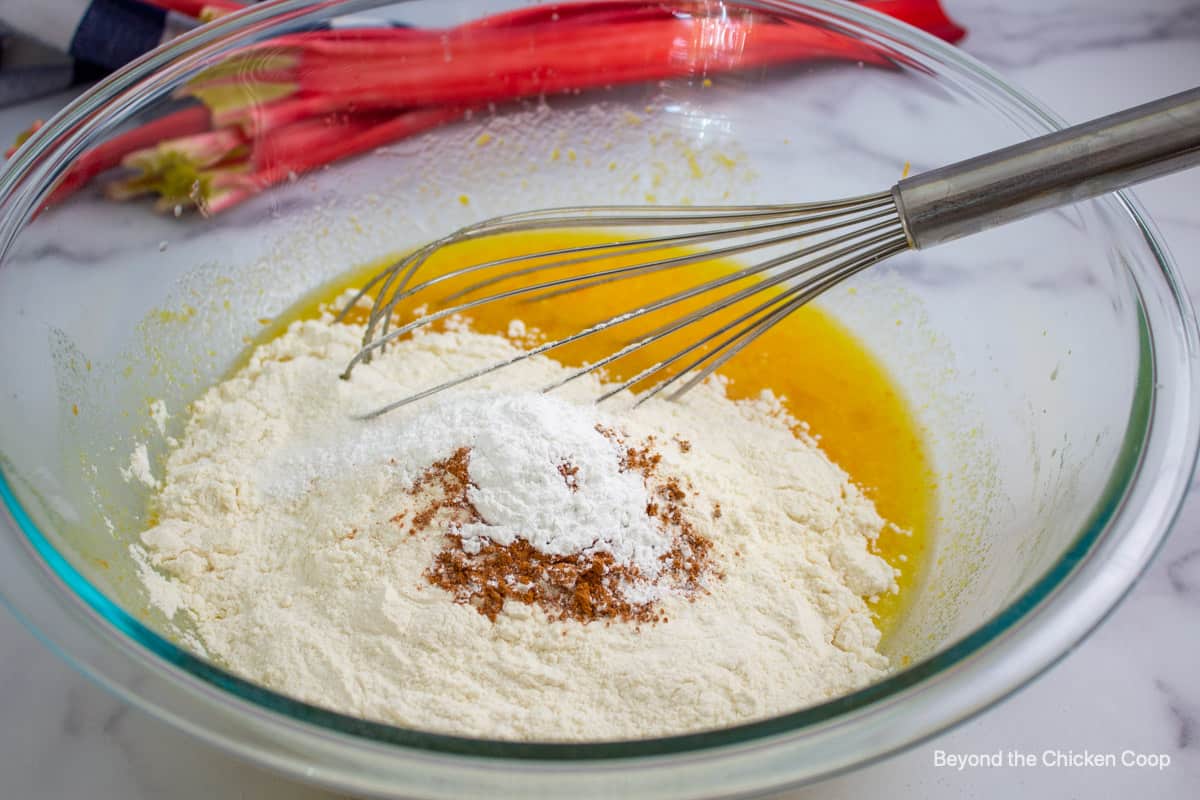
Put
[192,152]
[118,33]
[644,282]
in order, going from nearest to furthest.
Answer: [192,152], [644,282], [118,33]

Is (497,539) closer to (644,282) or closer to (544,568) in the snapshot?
(544,568)

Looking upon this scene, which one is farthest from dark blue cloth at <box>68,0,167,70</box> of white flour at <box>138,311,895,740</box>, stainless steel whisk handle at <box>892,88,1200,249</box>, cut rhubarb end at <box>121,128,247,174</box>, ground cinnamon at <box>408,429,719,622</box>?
stainless steel whisk handle at <box>892,88,1200,249</box>

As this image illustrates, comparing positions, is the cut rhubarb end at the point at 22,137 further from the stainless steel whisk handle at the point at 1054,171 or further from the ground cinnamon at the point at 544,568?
the stainless steel whisk handle at the point at 1054,171

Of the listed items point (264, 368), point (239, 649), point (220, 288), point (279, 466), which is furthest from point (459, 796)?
point (220, 288)

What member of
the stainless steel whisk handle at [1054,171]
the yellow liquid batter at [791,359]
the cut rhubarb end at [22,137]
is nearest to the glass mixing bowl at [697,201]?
the yellow liquid batter at [791,359]

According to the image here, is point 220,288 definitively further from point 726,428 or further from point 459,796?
point 459,796

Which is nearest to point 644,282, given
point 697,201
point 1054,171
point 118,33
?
point 697,201

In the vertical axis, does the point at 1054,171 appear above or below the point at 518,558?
above
